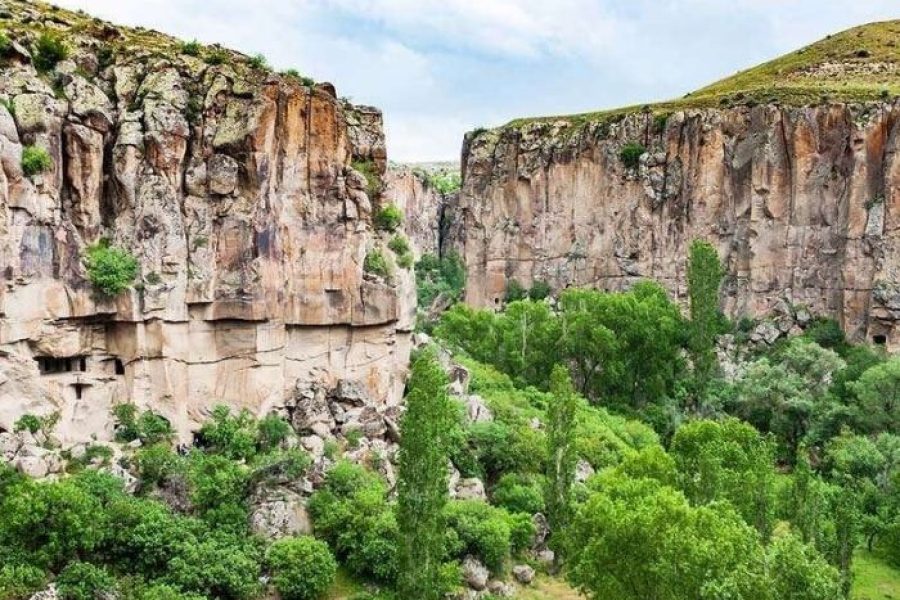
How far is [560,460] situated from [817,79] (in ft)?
210

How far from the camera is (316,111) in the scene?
127ft

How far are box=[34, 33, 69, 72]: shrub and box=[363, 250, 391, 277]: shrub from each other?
1504 centimetres

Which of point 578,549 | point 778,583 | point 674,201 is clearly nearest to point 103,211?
point 578,549

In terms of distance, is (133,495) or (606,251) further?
(606,251)

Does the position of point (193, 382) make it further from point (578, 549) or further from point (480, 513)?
point (578, 549)

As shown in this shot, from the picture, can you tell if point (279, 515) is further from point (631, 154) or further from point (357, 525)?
point (631, 154)

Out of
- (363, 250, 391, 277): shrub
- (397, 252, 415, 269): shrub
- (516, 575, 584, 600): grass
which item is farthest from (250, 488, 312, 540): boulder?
(397, 252, 415, 269): shrub

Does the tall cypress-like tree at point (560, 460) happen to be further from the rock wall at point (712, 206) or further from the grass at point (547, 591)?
the rock wall at point (712, 206)

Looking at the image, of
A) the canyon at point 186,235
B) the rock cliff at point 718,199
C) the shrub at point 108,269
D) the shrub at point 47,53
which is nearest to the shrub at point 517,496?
the canyon at point 186,235

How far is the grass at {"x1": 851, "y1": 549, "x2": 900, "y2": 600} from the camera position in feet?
124

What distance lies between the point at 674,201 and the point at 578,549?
5591 centimetres

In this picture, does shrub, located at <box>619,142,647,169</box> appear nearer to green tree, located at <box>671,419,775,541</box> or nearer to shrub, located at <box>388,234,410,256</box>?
shrub, located at <box>388,234,410,256</box>

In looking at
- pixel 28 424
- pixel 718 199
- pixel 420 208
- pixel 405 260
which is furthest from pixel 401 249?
pixel 420 208

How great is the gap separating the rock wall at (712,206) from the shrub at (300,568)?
5027 centimetres
